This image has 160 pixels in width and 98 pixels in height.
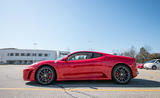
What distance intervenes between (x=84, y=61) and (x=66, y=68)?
71 cm

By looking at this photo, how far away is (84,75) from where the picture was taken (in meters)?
3.46

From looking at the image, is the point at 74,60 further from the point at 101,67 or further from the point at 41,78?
the point at 41,78

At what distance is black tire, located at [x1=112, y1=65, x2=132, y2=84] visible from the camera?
3514mm

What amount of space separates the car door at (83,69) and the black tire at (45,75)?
0.47 meters

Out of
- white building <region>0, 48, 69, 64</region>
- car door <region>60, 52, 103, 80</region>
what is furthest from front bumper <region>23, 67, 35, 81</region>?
white building <region>0, 48, 69, 64</region>

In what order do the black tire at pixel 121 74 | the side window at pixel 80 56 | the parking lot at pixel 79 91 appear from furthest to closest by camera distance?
1. the side window at pixel 80 56
2. the black tire at pixel 121 74
3. the parking lot at pixel 79 91

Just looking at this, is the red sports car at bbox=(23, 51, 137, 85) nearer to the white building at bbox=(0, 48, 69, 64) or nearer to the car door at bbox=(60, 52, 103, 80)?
the car door at bbox=(60, 52, 103, 80)

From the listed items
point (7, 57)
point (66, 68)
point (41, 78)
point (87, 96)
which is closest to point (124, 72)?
point (87, 96)

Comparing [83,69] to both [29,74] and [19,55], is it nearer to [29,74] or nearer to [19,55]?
[29,74]

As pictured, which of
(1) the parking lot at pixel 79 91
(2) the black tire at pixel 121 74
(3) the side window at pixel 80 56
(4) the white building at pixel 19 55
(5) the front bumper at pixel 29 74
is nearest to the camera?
(1) the parking lot at pixel 79 91

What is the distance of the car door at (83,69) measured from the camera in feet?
11.3

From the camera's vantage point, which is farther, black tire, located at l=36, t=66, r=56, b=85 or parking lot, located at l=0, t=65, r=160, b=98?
black tire, located at l=36, t=66, r=56, b=85

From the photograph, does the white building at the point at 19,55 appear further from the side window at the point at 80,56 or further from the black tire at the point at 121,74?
the black tire at the point at 121,74

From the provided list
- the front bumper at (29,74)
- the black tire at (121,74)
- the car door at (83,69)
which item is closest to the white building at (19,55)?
the front bumper at (29,74)
